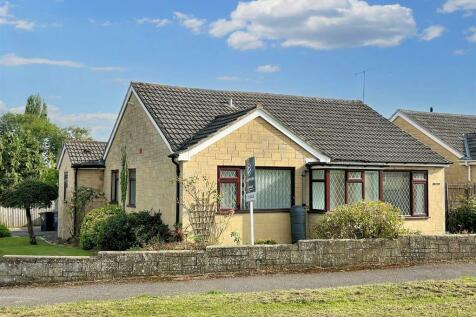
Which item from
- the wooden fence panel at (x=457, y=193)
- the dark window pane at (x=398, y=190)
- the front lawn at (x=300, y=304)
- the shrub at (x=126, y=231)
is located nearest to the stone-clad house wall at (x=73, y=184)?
the shrub at (x=126, y=231)

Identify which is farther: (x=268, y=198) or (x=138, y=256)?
(x=268, y=198)

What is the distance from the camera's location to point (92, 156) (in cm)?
2581

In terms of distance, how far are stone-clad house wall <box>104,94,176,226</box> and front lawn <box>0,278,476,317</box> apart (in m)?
8.22

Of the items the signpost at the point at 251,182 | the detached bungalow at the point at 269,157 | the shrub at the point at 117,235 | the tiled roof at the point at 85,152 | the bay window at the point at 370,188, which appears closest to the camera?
the signpost at the point at 251,182

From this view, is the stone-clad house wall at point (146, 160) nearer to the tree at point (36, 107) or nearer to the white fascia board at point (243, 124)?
the white fascia board at point (243, 124)

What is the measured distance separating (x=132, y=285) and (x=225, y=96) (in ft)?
40.4

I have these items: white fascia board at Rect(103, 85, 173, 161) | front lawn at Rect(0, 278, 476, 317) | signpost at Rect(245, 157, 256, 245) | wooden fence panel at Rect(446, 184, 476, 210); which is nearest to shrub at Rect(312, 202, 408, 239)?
signpost at Rect(245, 157, 256, 245)

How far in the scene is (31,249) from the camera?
829 inches

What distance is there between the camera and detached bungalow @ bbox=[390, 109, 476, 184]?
28078 mm

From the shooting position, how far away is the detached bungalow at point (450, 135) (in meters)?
Result: 28.1

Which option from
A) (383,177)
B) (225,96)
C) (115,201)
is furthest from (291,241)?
(115,201)

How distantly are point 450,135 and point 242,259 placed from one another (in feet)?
68.5

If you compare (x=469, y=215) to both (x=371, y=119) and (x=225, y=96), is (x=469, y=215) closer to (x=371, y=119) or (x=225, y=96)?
(x=371, y=119)

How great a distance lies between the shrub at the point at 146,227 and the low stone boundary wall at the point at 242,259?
13.5 ft
